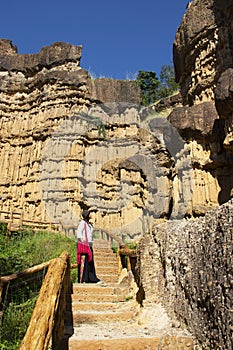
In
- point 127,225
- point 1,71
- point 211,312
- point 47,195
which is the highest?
point 1,71

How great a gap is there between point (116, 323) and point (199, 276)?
226 cm

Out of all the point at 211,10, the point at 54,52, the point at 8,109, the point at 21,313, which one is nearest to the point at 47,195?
the point at 8,109

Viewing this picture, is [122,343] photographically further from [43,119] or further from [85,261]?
[43,119]

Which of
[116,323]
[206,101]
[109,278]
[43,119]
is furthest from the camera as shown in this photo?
[43,119]

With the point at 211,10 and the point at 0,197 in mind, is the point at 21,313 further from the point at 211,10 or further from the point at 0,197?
the point at 0,197

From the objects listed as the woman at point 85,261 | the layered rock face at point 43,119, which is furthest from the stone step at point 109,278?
the layered rock face at point 43,119

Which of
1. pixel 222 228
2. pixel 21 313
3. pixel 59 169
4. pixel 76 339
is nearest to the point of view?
pixel 222 228

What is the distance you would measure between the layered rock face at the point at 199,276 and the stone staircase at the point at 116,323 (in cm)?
22

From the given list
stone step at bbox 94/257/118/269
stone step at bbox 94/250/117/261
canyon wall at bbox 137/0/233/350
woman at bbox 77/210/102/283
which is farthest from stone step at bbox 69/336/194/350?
stone step at bbox 94/250/117/261

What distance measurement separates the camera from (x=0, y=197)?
22.0m

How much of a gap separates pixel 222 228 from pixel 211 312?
2.94 feet

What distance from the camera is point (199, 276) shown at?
3.32 m

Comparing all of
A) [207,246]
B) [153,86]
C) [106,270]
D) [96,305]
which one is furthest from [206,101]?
[153,86]

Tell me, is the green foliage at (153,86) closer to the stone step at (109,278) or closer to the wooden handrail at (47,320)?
the stone step at (109,278)
